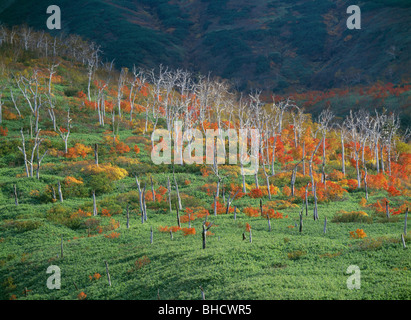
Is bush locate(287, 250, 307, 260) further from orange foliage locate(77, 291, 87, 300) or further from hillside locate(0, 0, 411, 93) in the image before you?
hillside locate(0, 0, 411, 93)

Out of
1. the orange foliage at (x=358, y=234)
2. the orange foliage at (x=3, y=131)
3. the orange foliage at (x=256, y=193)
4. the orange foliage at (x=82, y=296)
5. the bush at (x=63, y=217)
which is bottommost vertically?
the orange foliage at (x=82, y=296)

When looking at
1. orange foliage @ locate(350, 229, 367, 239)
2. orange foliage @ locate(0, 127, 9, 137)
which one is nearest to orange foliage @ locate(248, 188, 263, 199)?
orange foliage @ locate(350, 229, 367, 239)

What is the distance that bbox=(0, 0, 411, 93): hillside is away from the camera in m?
120

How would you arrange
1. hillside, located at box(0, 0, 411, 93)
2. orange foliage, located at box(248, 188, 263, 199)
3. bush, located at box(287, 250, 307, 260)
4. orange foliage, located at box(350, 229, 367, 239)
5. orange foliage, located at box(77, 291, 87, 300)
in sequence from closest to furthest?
orange foliage, located at box(77, 291, 87, 300), bush, located at box(287, 250, 307, 260), orange foliage, located at box(350, 229, 367, 239), orange foliage, located at box(248, 188, 263, 199), hillside, located at box(0, 0, 411, 93)

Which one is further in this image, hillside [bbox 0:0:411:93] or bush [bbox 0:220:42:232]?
hillside [bbox 0:0:411:93]

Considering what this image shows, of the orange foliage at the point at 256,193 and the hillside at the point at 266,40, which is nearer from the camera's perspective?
the orange foliage at the point at 256,193

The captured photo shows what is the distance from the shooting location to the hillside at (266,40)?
395ft

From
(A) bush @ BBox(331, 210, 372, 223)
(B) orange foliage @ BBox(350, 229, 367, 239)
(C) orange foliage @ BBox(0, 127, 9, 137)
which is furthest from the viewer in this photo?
(C) orange foliage @ BBox(0, 127, 9, 137)

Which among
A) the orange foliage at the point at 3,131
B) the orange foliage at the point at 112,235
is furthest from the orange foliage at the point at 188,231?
the orange foliage at the point at 3,131

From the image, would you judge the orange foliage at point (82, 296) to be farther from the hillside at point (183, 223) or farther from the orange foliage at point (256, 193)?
the orange foliage at point (256, 193)

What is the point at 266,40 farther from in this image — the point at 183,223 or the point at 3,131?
the point at 183,223

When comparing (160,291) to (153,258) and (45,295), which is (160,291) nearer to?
(153,258)

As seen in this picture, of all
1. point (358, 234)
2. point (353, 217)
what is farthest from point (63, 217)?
point (353, 217)
